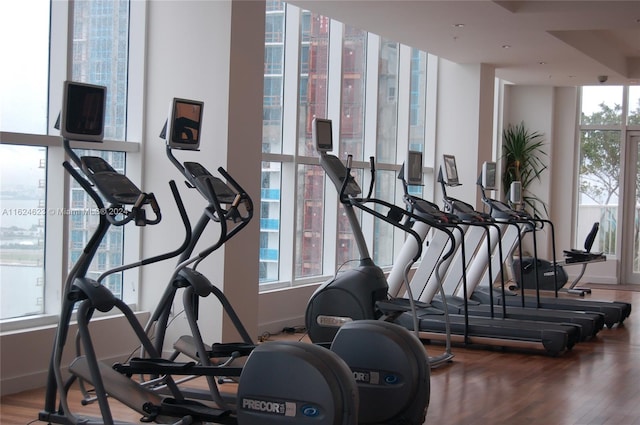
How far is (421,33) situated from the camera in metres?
8.41

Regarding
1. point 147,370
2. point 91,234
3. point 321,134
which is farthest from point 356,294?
point 147,370

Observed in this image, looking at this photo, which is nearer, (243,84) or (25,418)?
(25,418)

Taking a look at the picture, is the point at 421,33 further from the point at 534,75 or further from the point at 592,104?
the point at 592,104

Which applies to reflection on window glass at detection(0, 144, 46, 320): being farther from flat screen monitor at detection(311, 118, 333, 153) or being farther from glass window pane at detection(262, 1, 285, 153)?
glass window pane at detection(262, 1, 285, 153)

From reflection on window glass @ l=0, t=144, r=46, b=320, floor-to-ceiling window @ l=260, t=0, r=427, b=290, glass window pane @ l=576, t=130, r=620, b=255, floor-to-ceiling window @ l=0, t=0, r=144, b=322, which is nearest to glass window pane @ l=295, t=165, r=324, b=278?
floor-to-ceiling window @ l=260, t=0, r=427, b=290

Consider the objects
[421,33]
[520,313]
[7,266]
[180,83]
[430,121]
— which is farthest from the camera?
[430,121]

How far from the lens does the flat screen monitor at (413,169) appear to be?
21.5 feet

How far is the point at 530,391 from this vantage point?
5.51 m

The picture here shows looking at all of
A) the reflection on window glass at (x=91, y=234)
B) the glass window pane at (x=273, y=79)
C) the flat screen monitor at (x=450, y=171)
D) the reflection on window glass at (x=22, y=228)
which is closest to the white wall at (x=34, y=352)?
the reflection on window glass at (x=22, y=228)

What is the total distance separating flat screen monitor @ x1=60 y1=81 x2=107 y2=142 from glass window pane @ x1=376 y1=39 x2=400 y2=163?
5.55m

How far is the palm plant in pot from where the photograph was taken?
12311 mm

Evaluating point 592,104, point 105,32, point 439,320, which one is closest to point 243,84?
point 105,32

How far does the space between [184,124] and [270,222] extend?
327 centimetres

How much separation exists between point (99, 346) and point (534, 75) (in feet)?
24.3
